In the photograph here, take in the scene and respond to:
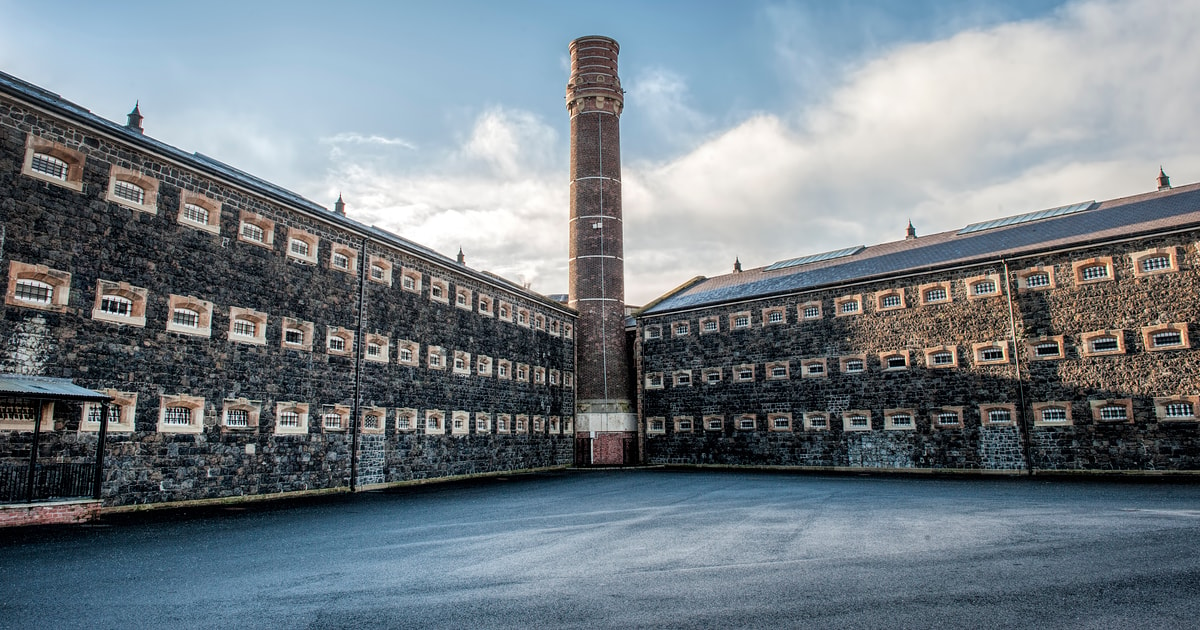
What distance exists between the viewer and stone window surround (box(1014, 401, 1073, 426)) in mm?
23953

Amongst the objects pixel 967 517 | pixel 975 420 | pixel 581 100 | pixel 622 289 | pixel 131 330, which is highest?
pixel 581 100

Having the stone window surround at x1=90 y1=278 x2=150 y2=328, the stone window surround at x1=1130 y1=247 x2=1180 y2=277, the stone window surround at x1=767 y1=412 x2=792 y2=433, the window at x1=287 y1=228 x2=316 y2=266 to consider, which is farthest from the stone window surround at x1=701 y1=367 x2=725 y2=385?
the stone window surround at x1=90 y1=278 x2=150 y2=328

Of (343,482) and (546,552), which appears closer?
(546,552)

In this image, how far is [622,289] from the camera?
3628 centimetres

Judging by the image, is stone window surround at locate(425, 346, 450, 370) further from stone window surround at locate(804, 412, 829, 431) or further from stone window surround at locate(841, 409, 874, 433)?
stone window surround at locate(841, 409, 874, 433)

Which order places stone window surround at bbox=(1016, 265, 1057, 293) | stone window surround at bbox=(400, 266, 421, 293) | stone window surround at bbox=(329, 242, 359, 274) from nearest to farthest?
stone window surround at bbox=(329, 242, 359, 274), stone window surround at bbox=(400, 266, 421, 293), stone window surround at bbox=(1016, 265, 1057, 293)

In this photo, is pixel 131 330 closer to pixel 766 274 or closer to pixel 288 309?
pixel 288 309

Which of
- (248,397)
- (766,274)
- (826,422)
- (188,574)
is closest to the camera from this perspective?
(188,574)

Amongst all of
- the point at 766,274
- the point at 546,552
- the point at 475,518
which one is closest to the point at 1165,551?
the point at 546,552

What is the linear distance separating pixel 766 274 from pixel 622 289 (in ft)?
25.9

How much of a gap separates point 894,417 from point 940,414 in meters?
1.80

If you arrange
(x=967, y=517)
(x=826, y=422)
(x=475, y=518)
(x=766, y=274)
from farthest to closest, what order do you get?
(x=766, y=274) → (x=826, y=422) → (x=475, y=518) → (x=967, y=517)

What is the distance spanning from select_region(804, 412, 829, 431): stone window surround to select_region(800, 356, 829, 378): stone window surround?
1704 millimetres

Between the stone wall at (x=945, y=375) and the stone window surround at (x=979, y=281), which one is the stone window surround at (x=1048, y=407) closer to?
the stone wall at (x=945, y=375)
